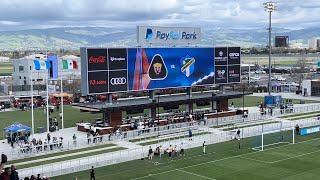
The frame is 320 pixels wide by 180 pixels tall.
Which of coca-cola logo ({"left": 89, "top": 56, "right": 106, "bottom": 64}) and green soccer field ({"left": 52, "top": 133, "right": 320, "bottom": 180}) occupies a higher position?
coca-cola logo ({"left": 89, "top": 56, "right": 106, "bottom": 64})

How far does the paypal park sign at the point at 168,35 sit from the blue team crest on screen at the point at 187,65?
2167 millimetres

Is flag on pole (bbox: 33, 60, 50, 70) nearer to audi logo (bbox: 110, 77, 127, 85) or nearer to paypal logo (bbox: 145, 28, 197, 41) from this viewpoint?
audi logo (bbox: 110, 77, 127, 85)

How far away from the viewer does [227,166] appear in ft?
126

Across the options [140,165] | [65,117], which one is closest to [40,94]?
[65,117]

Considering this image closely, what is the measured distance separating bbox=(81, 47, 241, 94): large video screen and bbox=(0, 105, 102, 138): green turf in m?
9.80

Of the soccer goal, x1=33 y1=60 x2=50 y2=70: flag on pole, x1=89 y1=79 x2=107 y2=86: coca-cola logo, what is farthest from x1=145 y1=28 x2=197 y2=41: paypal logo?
the soccer goal

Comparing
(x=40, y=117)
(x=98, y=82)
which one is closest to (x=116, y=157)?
(x=98, y=82)

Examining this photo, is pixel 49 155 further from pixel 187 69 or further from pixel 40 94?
pixel 40 94

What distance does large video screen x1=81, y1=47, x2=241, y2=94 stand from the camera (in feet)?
172

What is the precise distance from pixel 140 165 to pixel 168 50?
77.1 feet

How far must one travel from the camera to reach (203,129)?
55906 mm

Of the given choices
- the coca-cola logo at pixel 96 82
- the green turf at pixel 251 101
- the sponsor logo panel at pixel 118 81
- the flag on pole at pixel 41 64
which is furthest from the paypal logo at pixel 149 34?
the green turf at pixel 251 101

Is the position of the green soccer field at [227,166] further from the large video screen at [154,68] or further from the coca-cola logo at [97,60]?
the coca-cola logo at [97,60]

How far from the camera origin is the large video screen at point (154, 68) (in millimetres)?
52500
